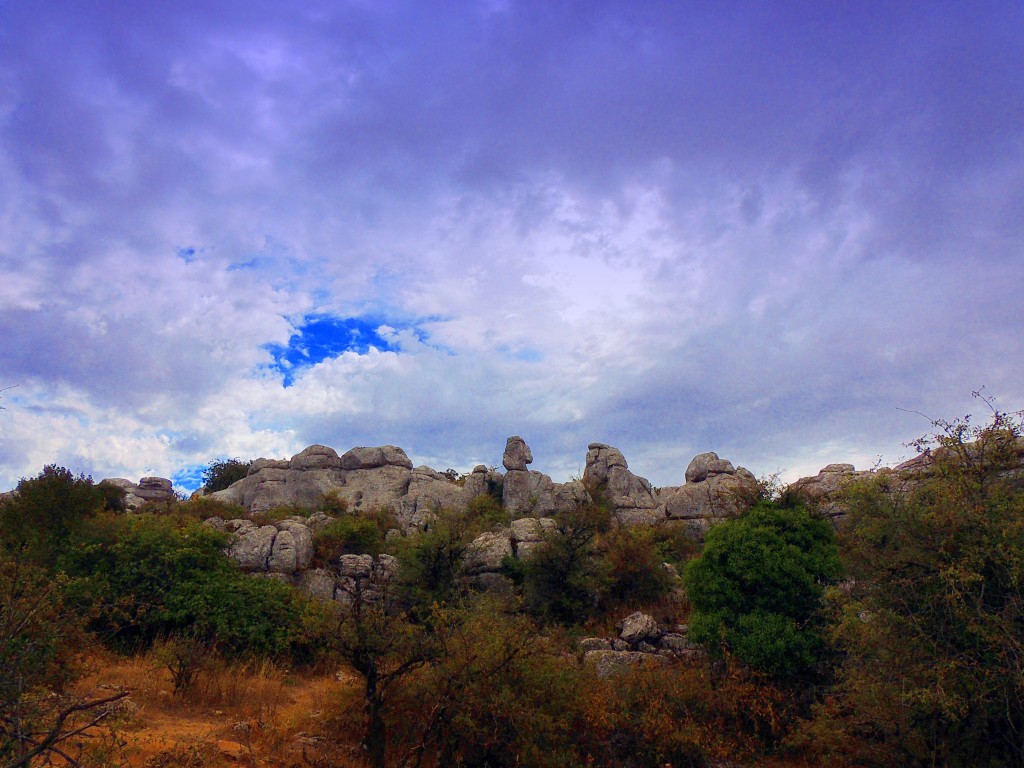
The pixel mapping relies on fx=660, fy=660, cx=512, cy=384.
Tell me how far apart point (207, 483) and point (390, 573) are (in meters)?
41.4

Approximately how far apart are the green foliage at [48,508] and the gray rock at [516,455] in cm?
2569

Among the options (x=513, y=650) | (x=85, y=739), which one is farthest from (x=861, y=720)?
(x=85, y=739)

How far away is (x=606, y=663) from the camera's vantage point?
14.0 metres

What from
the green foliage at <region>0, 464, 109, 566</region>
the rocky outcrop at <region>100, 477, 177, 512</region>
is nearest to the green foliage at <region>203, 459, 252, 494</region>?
the rocky outcrop at <region>100, 477, 177, 512</region>

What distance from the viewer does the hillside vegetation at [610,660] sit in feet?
29.6

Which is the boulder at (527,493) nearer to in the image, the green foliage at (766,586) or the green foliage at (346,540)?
the green foliage at (346,540)

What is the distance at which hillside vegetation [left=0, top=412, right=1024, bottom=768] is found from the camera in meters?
9.03

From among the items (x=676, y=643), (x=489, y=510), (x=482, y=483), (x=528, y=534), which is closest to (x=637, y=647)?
(x=676, y=643)

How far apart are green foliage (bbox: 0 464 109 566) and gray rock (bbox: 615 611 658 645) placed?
643 inches

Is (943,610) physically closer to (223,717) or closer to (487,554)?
(223,717)

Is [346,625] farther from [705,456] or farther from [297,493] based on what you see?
[297,493]

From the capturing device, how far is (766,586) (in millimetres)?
14633

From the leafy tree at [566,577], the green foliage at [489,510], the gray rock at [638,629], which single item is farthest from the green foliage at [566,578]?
the green foliage at [489,510]

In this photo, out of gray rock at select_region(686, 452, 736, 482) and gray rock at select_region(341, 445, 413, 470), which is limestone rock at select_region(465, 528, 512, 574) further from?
gray rock at select_region(341, 445, 413, 470)
